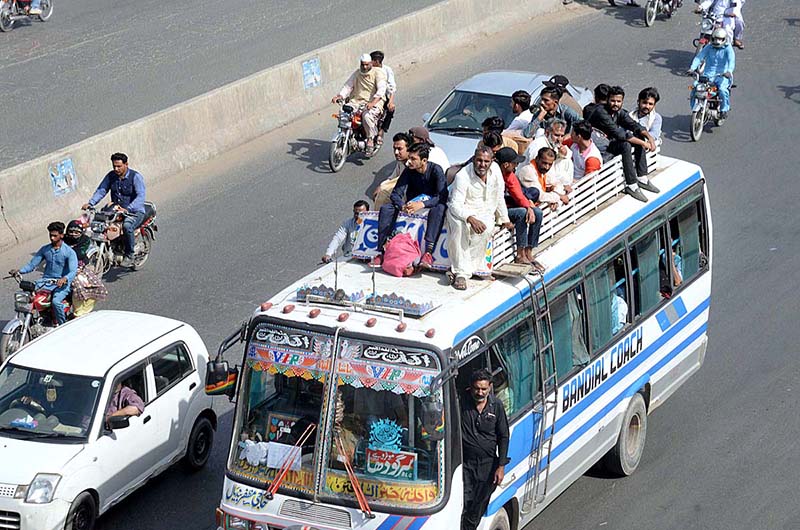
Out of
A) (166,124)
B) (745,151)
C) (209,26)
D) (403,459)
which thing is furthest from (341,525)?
(209,26)

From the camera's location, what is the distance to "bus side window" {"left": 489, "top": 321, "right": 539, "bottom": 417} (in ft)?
30.9

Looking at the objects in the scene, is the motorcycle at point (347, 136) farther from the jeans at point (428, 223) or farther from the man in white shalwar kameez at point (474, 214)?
the man in white shalwar kameez at point (474, 214)

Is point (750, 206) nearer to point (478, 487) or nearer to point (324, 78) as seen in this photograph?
point (324, 78)

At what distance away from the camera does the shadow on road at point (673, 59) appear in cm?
2669

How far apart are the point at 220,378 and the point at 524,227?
286cm

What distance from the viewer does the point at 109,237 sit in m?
15.8

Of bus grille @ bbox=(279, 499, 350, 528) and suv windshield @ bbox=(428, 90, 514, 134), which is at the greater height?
bus grille @ bbox=(279, 499, 350, 528)

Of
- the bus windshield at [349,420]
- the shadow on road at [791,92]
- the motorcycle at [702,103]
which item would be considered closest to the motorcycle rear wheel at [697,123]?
the motorcycle at [702,103]

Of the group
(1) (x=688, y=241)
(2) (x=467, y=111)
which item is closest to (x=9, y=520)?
(1) (x=688, y=241)

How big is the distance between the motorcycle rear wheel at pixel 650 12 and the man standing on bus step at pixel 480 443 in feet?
72.7

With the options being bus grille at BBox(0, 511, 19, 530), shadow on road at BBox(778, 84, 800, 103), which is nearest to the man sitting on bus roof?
bus grille at BBox(0, 511, 19, 530)

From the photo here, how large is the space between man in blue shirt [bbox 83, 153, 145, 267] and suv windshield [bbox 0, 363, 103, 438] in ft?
16.9

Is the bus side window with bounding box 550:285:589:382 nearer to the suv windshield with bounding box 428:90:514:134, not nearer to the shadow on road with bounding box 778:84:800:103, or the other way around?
the suv windshield with bounding box 428:90:514:134

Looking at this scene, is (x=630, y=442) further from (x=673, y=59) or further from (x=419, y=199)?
(x=673, y=59)
